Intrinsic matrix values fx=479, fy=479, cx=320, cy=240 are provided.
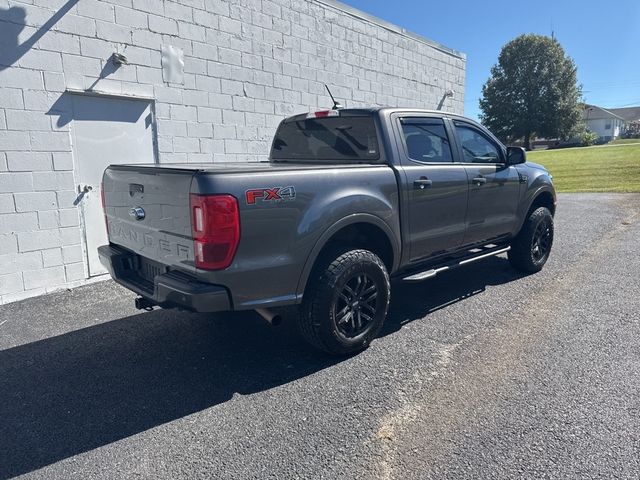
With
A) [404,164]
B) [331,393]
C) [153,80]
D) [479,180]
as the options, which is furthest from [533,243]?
[153,80]

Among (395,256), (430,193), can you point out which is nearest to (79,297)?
(395,256)

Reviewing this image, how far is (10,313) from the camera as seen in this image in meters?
5.25

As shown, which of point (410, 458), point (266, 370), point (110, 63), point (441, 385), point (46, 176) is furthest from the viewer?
point (110, 63)

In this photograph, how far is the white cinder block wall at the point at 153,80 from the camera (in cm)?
546

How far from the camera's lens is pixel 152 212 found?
3502 mm

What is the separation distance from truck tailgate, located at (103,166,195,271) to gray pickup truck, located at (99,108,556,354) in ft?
0.04

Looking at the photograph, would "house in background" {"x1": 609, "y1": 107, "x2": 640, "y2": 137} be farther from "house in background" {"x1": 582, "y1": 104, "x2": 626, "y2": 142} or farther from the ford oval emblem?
the ford oval emblem

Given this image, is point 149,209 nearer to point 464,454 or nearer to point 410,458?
point 410,458

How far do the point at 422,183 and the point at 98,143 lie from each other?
4.21 metres

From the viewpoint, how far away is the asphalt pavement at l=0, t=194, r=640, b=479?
8.73ft

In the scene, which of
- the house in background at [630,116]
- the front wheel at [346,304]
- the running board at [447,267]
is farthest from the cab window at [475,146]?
the house in background at [630,116]

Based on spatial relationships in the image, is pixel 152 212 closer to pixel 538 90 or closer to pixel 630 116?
pixel 538 90

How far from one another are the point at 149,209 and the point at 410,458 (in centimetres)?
243

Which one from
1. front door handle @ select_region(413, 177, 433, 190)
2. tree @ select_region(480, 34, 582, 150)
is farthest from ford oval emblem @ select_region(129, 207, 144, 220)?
tree @ select_region(480, 34, 582, 150)
